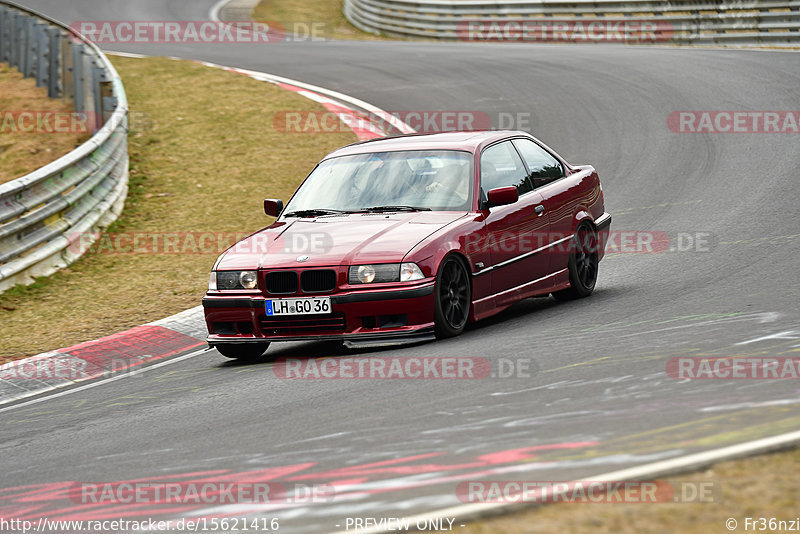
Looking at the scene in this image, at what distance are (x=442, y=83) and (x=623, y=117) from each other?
15.8 ft

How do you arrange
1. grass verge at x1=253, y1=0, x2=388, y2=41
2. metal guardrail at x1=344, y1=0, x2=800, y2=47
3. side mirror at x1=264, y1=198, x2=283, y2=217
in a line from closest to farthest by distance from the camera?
side mirror at x1=264, y1=198, x2=283, y2=217, metal guardrail at x1=344, y1=0, x2=800, y2=47, grass verge at x1=253, y1=0, x2=388, y2=41

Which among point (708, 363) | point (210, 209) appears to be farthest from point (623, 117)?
point (708, 363)

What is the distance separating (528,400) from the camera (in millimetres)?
6078

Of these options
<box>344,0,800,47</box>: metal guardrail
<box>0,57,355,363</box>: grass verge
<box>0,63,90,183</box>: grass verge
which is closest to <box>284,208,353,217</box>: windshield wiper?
<box>0,57,355,363</box>: grass verge

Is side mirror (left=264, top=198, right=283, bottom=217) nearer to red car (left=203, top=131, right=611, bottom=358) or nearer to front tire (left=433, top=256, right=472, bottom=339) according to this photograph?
red car (left=203, top=131, right=611, bottom=358)

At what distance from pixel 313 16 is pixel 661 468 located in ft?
122

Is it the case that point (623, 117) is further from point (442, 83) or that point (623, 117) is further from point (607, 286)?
point (607, 286)

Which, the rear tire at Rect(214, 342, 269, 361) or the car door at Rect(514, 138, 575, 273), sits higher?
the car door at Rect(514, 138, 575, 273)

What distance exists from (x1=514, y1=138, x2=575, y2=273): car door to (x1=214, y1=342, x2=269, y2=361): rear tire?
2519 mm

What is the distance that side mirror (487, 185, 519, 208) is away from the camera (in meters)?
8.69

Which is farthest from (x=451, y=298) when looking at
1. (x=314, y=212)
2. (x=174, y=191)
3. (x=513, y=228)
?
(x=174, y=191)

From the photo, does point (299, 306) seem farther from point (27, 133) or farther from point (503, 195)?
point (27, 133)

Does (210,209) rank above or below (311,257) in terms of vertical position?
below

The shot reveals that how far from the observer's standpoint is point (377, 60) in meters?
25.4
